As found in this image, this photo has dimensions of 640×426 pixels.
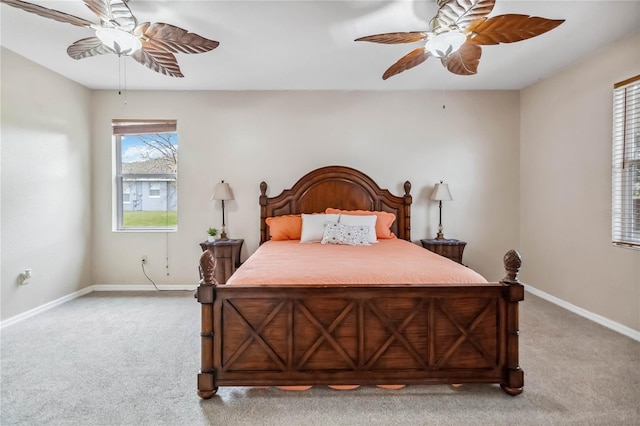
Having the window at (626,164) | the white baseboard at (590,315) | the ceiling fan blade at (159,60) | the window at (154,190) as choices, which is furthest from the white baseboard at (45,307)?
the window at (626,164)

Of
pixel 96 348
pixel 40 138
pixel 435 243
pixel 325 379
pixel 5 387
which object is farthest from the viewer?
pixel 435 243

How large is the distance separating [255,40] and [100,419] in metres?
2.93

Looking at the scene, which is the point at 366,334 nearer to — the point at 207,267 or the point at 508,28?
the point at 207,267

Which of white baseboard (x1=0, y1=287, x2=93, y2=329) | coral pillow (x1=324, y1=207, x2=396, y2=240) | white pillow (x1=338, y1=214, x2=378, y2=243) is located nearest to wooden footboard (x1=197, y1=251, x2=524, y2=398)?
white pillow (x1=338, y1=214, x2=378, y2=243)

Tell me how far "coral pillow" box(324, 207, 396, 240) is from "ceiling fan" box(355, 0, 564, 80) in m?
1.86

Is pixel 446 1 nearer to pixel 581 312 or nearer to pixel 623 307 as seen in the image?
pixel 623 307

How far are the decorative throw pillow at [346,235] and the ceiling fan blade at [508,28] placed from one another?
1.89 metres

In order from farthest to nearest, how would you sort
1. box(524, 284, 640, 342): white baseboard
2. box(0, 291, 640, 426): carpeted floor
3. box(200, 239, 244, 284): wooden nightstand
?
1. box(200, 239, 244, 284): wooden nightstand
2. box(524, 284, 640, 342): white baseboard
3. box(0, 291, 640, 426): carpeted floor

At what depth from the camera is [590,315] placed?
3.06 m

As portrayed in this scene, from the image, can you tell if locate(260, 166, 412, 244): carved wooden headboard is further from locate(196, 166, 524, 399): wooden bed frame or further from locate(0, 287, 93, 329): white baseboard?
locate(0, 287, 93, 329): white baseboard

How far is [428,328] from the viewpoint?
6.03ft

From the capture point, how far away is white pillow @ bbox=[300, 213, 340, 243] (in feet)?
11.1

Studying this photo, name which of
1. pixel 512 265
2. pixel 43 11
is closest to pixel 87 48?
pixel 43 11

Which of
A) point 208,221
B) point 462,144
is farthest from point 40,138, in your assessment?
point 462,144
